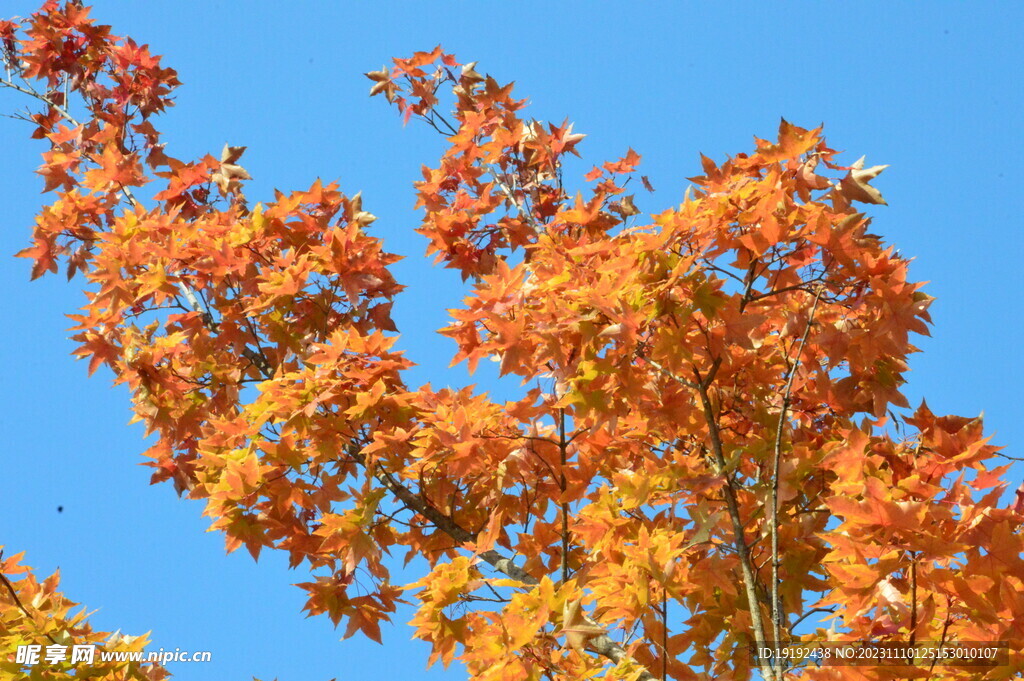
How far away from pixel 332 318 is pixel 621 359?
4.95ft

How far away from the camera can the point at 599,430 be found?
323cm

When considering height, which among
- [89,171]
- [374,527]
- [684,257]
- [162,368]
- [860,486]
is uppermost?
[89,171]

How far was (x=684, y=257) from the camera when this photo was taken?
A: 2559 mm

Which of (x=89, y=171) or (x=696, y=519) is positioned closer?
(x=696, y=519)

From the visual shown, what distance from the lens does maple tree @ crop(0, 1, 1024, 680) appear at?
240 centimetres

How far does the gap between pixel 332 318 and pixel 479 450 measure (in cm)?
105

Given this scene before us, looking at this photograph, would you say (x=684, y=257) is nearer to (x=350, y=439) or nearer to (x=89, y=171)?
(x=350, y=439)

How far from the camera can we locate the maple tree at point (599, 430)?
94.5 inches

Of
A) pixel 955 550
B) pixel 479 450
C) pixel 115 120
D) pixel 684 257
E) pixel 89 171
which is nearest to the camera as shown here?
pixel 955 550

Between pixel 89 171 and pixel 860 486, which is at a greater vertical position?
pixel 89 171

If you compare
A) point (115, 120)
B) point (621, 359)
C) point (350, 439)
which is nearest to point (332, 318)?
point (350, 439)

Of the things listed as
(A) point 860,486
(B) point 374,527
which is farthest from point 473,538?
(A) point 860,486

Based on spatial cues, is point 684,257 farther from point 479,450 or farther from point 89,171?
point 89,171

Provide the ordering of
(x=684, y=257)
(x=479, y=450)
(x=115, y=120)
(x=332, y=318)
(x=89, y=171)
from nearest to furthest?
1. (x=684, y=257)
2. (x=479, y=450)
3. (x=332, y=318)
4. (x=89, y=171)
5. (x=115, y=120)
